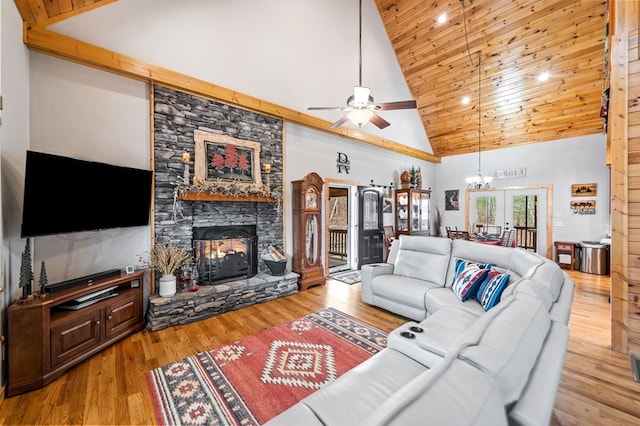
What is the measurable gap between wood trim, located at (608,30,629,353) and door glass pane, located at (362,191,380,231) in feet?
13.6

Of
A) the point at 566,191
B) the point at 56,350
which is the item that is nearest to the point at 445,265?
the point at 56,350

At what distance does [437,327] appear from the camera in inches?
81.3

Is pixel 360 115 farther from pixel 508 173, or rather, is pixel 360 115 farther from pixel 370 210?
pixel 508 173

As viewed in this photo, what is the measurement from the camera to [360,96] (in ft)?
10.3

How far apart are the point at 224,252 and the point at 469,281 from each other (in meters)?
3.40

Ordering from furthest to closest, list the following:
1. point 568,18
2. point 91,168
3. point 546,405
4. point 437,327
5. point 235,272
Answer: point 568,18
point 235,272
point 91,168
point 437,327
point 546,405

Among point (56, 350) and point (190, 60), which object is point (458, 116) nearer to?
point (190, 60)

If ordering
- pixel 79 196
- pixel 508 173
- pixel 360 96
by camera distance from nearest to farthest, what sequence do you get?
pixel 79 196 < pixel 360 96 < pixel 508 173

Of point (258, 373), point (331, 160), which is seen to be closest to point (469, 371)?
point (258, 373)

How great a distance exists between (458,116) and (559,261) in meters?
4.34

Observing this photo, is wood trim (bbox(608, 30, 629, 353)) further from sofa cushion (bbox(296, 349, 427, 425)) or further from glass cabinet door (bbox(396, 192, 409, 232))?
glass cabinet door (bbox(396, 192, 409, 232))

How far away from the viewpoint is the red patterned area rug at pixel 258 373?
191 centimetres

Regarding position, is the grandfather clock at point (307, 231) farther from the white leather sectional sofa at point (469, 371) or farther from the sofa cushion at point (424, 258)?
the white leather sectional sofa at point (469, 371)

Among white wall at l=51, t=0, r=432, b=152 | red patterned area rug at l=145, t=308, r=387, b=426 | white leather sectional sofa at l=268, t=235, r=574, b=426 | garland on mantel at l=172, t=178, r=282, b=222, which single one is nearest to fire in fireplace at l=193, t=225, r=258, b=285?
garland on mantel at l=172, t=178, r=282, b=222
